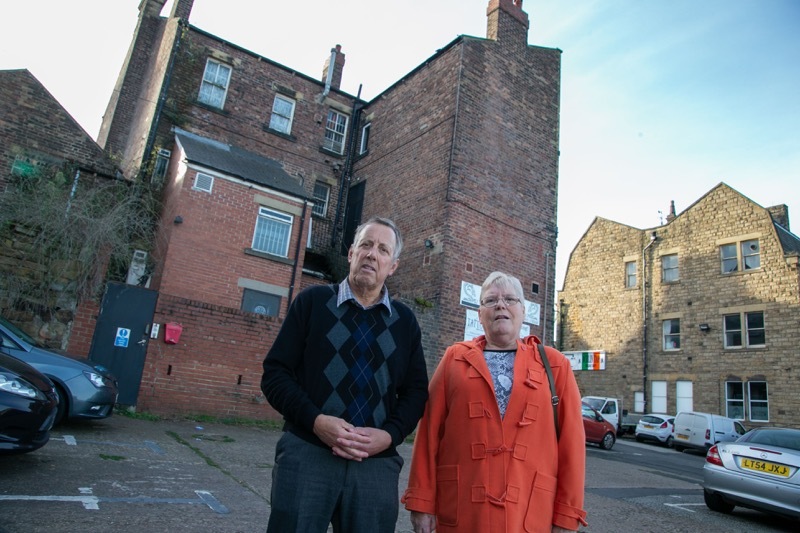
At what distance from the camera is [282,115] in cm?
1905

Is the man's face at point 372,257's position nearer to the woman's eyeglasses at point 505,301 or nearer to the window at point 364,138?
the woman's eyeglasses at point 505,301

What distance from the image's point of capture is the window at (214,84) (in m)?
17.7

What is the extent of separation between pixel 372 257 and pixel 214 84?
17.7m

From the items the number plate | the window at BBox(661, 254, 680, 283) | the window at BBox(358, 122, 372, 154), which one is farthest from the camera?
the window at BBox(661, 254, 680, 283)

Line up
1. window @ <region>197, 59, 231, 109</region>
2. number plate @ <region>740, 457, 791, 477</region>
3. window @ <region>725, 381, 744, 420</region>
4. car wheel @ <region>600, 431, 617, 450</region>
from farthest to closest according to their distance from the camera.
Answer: window @ <region>725, 381, 744, 420</region> < window @ <region>197, 59, 231, 109</region> < car wheel @ <region>600, 431, 617, 450</region> < number plate @ <region>740, 457, 791, 477</region>

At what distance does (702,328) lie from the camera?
23984mm

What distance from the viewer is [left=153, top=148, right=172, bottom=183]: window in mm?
15707

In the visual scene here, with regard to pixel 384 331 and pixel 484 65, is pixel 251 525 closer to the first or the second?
pixel 384 331

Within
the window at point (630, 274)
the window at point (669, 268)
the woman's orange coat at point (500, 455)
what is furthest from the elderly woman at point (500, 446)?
the window at point (630, 274)

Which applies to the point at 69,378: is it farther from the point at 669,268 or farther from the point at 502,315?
the point at 669,268

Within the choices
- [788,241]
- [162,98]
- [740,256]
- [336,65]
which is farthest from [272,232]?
[788,241]

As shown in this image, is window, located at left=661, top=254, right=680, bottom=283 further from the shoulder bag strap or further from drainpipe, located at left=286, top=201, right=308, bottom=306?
the shoulder bag strap

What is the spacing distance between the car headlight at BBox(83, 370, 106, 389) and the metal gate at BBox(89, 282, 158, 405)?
7.41 feet

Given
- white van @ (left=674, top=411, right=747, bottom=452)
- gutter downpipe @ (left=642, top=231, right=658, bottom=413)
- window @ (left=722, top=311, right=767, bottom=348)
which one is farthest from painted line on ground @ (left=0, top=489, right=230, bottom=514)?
gutter downpipe @ (left=642, top=231, right=658, bottom=413)
